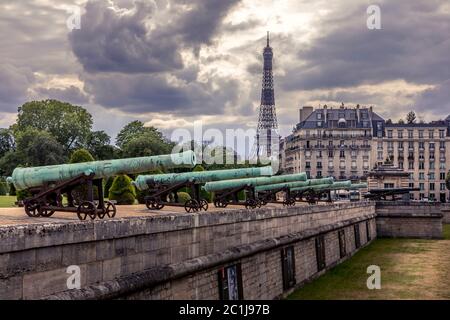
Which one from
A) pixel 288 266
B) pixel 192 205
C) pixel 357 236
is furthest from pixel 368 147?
pixel 192 205

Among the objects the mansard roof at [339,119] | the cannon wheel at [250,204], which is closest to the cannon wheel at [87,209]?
the cannon wheel at [250,204]

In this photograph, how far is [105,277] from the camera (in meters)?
12.5

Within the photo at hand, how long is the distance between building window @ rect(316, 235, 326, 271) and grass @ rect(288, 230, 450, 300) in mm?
485

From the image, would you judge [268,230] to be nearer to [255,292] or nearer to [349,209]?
[255,292]

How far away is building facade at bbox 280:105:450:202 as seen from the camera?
12444 cm

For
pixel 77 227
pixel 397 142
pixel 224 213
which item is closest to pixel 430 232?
pixel 224 213

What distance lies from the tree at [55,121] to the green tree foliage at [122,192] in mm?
52353

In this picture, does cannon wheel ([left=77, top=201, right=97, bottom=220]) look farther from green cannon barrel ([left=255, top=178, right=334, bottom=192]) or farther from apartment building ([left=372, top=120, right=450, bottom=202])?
apartment building ([left=372, top=120, right=450, bottom=202])

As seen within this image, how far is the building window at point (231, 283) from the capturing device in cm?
1775

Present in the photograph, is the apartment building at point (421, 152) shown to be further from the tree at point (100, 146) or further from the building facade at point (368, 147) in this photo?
the tree at point (100, 146)

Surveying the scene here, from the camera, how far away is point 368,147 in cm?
12512

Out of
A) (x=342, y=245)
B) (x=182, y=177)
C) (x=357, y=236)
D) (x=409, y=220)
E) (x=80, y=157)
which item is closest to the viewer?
(x=182, y=177)

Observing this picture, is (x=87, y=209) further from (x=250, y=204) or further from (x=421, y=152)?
(x=421, y=152)

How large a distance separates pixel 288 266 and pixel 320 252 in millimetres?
6512
